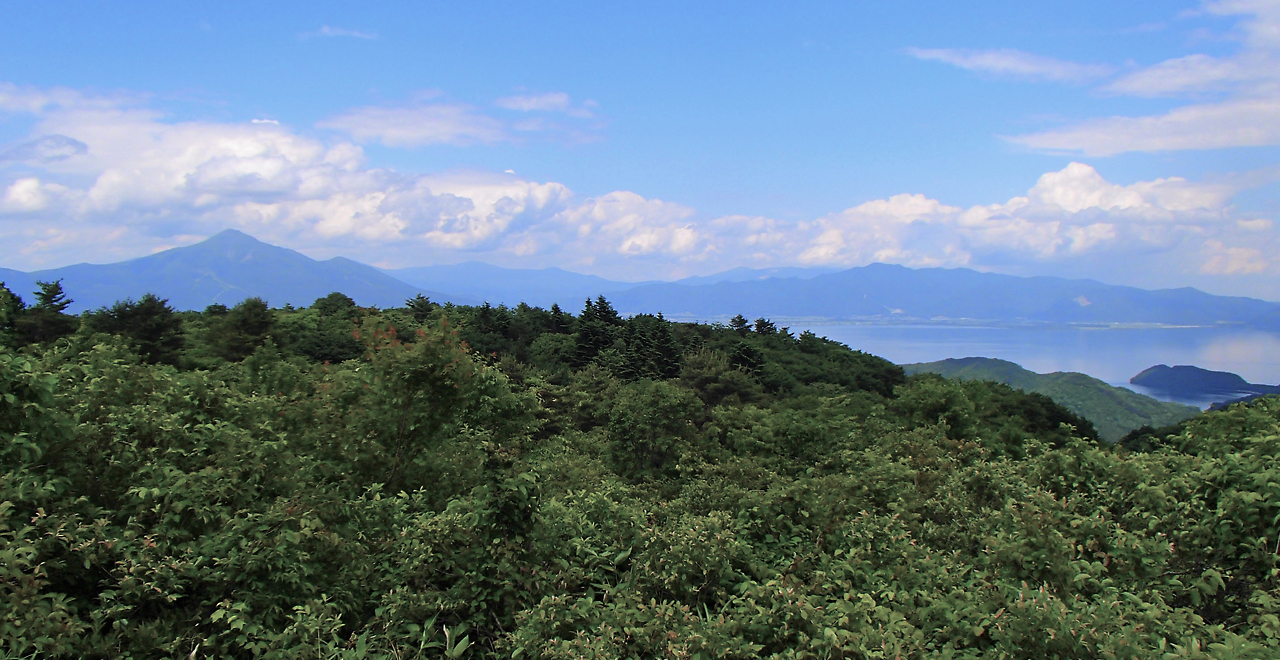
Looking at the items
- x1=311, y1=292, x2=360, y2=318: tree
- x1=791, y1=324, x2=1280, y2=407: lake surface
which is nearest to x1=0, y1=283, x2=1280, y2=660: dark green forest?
x1=311, y1=292, x2=360, y2=318: tree

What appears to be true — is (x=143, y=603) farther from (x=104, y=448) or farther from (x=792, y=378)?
(x=792, y=378)

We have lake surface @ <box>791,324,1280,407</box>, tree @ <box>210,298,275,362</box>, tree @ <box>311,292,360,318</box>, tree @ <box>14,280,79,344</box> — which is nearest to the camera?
tree @ <box>14,280,79,344</box>

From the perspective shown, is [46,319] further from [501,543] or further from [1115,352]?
[1115,352]

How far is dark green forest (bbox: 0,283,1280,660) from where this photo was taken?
5.31 metres

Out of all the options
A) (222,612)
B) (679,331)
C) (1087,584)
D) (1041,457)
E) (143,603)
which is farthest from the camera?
(679,331)

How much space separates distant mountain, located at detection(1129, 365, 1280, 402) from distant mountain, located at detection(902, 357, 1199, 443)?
17.2 m

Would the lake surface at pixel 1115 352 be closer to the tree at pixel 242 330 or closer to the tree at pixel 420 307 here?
the tree at pixel 420 307

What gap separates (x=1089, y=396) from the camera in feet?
337

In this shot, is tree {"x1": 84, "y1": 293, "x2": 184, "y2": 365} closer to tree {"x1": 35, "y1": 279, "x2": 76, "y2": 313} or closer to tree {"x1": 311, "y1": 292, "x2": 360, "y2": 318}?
tree {"x1": 35, "y1": 279, "x2": 76, "y2": 313}

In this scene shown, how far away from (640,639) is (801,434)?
1424 centimetres

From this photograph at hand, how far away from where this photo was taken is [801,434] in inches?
742

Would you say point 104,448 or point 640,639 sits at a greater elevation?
point 104,448

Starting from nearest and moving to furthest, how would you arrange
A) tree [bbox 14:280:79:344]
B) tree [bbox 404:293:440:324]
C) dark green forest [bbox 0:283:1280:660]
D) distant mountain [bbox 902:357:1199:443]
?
dark green forest [bbox 0:283:1280:660], tree [bbox 14:280:79:344], tree [bbox 404:293:440:324], distant mountain [bbox 902:357:1199:443]

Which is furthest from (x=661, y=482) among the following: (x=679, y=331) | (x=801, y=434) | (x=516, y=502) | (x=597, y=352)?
(x=679, y=331)
